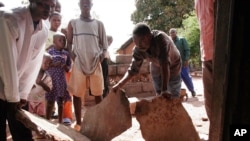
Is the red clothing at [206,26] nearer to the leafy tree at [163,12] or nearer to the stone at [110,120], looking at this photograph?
the stone at [110,120]

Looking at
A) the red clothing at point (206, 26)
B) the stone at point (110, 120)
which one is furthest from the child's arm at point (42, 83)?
the red clothing at point (206, 26)

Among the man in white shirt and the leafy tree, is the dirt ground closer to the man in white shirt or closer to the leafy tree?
the man in white shirt

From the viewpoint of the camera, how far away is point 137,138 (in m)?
3.95

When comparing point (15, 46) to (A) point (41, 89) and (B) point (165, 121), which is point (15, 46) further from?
(A) point (41, 89)

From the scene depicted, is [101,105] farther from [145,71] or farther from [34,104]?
[145,71]

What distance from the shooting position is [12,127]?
2668mm

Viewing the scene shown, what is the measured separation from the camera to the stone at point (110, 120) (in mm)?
3223

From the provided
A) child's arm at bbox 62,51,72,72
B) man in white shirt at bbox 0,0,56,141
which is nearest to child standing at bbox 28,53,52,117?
child's arm at bbox 62,51,72,72

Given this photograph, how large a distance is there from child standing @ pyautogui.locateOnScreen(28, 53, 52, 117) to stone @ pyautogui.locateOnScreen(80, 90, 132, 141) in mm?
1159

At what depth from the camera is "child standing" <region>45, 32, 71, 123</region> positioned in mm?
4242

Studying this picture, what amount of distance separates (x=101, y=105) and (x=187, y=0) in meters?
17.8

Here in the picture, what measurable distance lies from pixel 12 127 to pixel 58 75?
5.48ft

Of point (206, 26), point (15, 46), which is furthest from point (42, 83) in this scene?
point (206, 26)

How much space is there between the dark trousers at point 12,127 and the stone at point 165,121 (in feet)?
3.82
